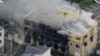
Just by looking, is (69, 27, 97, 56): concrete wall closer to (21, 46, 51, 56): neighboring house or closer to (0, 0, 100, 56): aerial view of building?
(0, 0, 100, 56): aerial view of building

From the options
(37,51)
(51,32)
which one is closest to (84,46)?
(51,32)

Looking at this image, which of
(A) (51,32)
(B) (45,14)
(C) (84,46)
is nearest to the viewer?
(C) (84,46)

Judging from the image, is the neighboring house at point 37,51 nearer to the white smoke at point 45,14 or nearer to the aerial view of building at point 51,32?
the aerial view of building at point 51,32

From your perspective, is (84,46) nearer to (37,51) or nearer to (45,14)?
Answer: (37,51)

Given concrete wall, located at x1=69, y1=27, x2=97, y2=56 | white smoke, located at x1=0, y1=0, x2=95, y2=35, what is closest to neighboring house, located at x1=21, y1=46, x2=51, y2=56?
concrete wall, located at x1=69, y1=27, x2=97, y2=56

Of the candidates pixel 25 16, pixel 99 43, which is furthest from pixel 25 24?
pixel 99 43

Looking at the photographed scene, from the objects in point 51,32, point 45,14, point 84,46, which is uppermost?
point 45,14

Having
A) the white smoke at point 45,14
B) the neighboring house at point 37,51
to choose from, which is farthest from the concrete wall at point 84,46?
the neighboring house at point 37,51

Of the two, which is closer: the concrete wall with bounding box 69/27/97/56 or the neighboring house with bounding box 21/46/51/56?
the neighboring house with bounding box 21/46/51/56

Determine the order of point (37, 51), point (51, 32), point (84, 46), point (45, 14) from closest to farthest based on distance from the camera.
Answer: point (37, 51)
point (84, 46)
point (51, 32)
point (45, 14)

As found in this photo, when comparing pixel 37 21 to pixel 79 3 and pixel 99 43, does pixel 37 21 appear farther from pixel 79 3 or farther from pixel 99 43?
pixel 79 3

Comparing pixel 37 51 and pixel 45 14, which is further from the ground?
pixel 45 14
